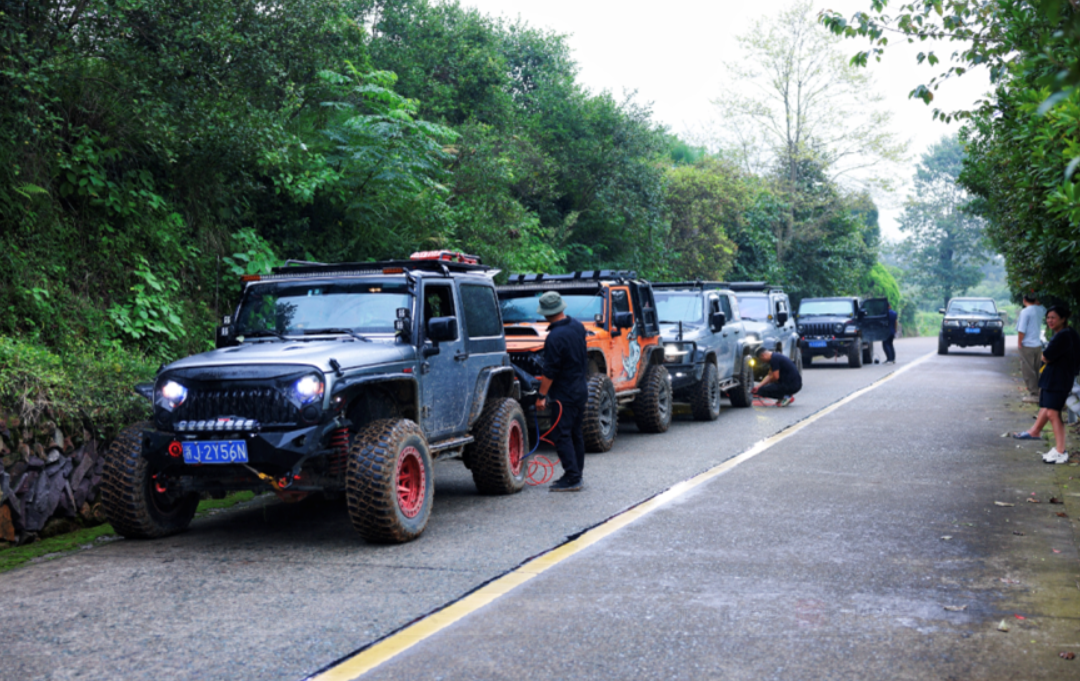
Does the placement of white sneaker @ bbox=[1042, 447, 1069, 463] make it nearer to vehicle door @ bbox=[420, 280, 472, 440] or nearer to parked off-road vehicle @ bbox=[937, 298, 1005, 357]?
vehicle door @ bbox=[420, 280, 472, 440]

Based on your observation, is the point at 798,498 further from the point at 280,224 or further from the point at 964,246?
the point at 964,246

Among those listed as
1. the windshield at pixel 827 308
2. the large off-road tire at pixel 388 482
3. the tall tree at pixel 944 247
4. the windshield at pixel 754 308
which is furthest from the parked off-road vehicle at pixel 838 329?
the tall tree at pixel 944 247

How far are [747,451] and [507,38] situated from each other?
22176 millimetres

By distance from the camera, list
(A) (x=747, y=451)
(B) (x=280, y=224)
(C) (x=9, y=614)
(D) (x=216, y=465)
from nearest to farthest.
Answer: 1. (C) (x=9, y=614)
2. (D) (x=216, y=465)
3. (A) (x=747, y=451)
4. (B) (x=280, y=224)

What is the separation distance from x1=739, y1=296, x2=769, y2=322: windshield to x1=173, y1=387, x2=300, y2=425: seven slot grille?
1569cm

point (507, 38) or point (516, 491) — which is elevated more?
point (507, 38)

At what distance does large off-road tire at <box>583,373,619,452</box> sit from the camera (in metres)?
12.0

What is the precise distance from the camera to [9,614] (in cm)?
559

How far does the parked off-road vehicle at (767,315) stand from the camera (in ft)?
68.0

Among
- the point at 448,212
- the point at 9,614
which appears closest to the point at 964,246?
the point at 448,212

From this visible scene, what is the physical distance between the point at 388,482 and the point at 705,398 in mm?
9312

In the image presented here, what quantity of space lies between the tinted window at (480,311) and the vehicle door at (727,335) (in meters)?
7.31

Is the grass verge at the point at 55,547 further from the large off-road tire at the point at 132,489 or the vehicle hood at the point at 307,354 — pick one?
the vehicle hood at the point at 307,354

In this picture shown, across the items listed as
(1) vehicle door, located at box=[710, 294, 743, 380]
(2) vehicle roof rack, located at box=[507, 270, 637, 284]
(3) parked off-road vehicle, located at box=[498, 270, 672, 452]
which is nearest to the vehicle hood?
(3) parked off-road vehicle, located at box=[498, 270, 672, 452]
